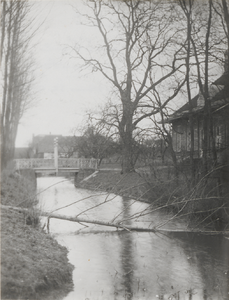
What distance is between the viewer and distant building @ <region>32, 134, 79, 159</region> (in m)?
22.6

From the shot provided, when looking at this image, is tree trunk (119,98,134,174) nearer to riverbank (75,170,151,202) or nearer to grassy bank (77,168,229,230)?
riverbank (75,170,151,202)

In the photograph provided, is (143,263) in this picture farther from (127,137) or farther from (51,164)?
(51,164)

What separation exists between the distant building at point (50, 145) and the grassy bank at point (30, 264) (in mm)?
13075

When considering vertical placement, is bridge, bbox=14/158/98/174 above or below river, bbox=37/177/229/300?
above

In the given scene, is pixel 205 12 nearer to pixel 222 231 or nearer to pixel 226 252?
pixel 222 231

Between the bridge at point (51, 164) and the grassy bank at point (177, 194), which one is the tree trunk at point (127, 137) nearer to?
the grassy bank at point (177, 194)

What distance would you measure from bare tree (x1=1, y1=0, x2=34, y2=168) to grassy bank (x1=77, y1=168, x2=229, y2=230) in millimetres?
5201

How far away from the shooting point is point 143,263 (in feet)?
26.6

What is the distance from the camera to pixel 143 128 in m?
16.5

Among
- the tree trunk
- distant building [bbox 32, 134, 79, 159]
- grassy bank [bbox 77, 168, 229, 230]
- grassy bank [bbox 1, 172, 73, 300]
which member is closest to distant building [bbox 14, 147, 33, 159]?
distant building [bbox 32, 134, 79, 159]

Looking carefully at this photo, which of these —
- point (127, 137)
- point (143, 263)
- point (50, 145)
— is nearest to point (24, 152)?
point (50, 145)

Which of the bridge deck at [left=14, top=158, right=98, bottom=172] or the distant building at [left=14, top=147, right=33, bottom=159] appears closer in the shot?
the bridge deck at [left=14, top=158, right=98, bottom=172]

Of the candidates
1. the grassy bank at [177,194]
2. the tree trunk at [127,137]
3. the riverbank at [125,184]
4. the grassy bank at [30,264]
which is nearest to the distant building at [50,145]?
the tree trunk at [127,137]

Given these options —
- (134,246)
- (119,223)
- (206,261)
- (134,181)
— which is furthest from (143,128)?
(206,261)
